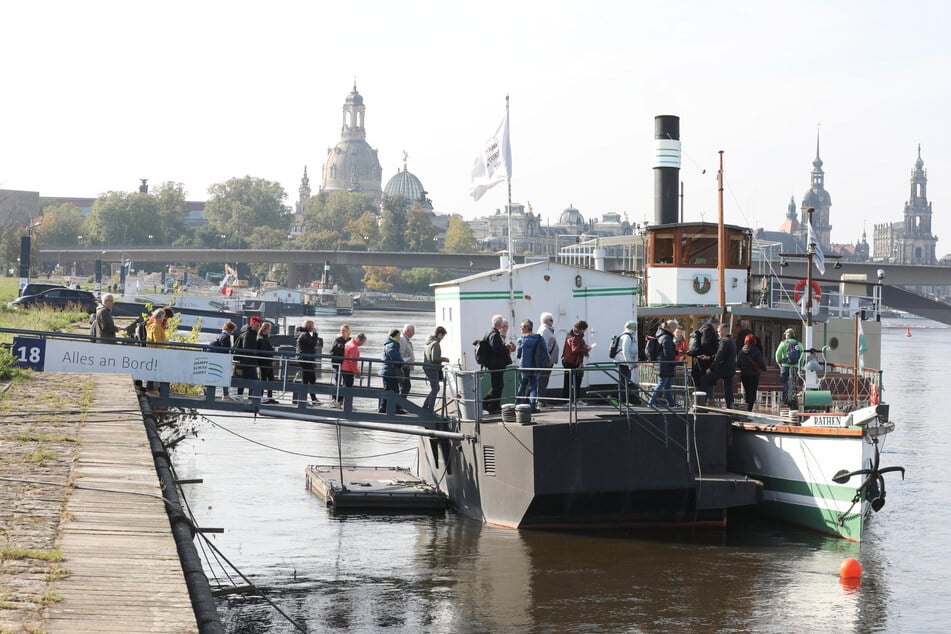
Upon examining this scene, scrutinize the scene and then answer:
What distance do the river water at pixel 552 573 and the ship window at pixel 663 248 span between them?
7.30 metres

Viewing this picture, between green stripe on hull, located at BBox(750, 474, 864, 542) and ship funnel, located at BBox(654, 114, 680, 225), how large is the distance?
1415 cm

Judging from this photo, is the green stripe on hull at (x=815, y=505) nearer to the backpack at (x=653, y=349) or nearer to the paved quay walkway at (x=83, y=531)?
the backpack at (x=653, y=349)

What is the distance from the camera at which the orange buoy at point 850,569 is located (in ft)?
60.5

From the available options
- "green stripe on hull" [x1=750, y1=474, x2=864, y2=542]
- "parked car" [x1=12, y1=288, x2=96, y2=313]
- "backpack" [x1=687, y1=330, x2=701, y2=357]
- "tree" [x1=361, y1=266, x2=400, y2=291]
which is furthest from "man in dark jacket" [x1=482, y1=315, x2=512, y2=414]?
"tree" [x1=361, y1=266, x2=400, y2=291]

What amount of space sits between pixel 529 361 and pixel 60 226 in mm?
168868

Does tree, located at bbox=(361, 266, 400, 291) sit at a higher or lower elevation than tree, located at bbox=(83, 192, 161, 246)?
lower

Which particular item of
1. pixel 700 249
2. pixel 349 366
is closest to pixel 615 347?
pixel 349 366

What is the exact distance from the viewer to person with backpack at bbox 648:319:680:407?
790 inches

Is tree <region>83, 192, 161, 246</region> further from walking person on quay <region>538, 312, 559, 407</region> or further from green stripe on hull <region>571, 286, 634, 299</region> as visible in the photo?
walking person on quay <region>538, 312, 559, 407</region>

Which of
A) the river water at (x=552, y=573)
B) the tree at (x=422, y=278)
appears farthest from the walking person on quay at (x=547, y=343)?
the tree at (x=422, y=278)

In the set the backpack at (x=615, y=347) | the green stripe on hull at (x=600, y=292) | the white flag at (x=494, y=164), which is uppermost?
the white flag at (x=494, y=164)

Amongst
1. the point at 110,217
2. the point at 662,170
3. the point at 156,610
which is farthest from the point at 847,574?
the point at 110,217

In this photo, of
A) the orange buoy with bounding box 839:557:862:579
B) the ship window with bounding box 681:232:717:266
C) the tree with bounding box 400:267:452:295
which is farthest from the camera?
the tree with bounding box 400:267:452:295

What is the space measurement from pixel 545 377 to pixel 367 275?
179 metres
